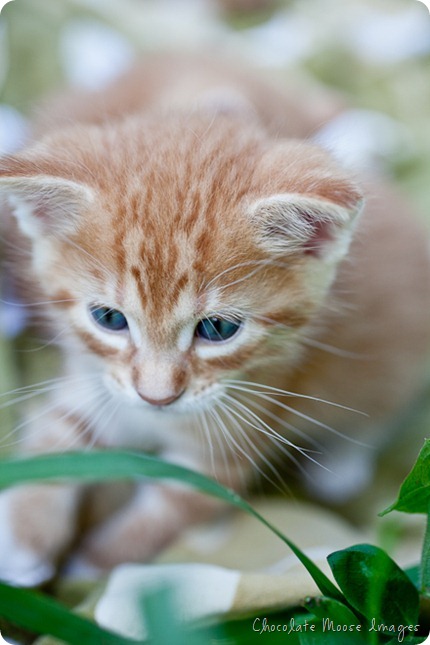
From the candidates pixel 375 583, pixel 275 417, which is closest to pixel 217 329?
pixel 275 417

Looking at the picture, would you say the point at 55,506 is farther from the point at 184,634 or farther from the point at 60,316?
the point at 184,634

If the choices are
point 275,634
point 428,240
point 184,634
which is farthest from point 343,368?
point 184,634

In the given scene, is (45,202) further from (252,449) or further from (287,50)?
(287,50)

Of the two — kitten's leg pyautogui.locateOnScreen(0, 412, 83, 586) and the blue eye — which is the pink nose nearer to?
the blue eye

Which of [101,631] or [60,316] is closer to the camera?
[101,631]

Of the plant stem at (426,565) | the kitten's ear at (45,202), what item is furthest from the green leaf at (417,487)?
the kitten's ear at (45,202)

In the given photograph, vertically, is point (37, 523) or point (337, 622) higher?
point (37, 523)
